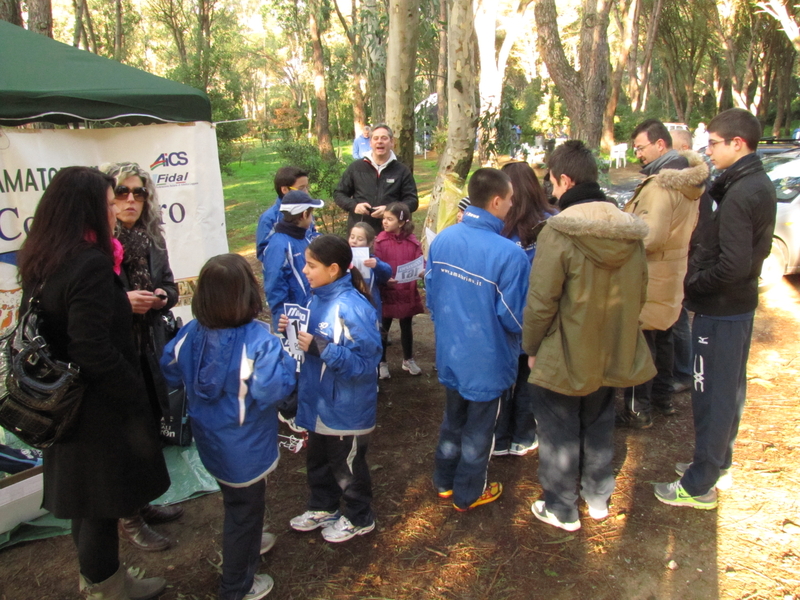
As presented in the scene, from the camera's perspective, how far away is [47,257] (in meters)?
2.15

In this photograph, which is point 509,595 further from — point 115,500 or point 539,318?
point 115,500

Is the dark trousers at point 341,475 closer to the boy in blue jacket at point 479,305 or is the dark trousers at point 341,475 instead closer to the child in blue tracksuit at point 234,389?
the child in blue tracksuit at point 234,389

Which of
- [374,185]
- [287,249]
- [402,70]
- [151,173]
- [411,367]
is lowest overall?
[411,367]

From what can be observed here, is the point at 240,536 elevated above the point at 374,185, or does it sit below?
below

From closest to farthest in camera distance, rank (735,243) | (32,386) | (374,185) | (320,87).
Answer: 1. (32,386)
2. (735,243)
3. (374,185)
4. (320,87)

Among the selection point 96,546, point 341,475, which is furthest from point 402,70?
point 96,546

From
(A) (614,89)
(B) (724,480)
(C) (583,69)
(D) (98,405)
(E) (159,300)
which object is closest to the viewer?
(D) (98,405)

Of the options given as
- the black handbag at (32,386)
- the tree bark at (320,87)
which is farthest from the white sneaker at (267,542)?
the tree bark at (320,87)

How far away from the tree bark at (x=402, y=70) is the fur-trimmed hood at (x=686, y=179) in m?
4.07

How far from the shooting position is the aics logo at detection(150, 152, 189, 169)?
446 cm

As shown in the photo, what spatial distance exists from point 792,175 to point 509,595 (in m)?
7.85

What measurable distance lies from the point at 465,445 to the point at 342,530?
822mm

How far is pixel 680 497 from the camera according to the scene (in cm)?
327

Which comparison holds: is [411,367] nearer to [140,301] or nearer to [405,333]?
[405,333]
